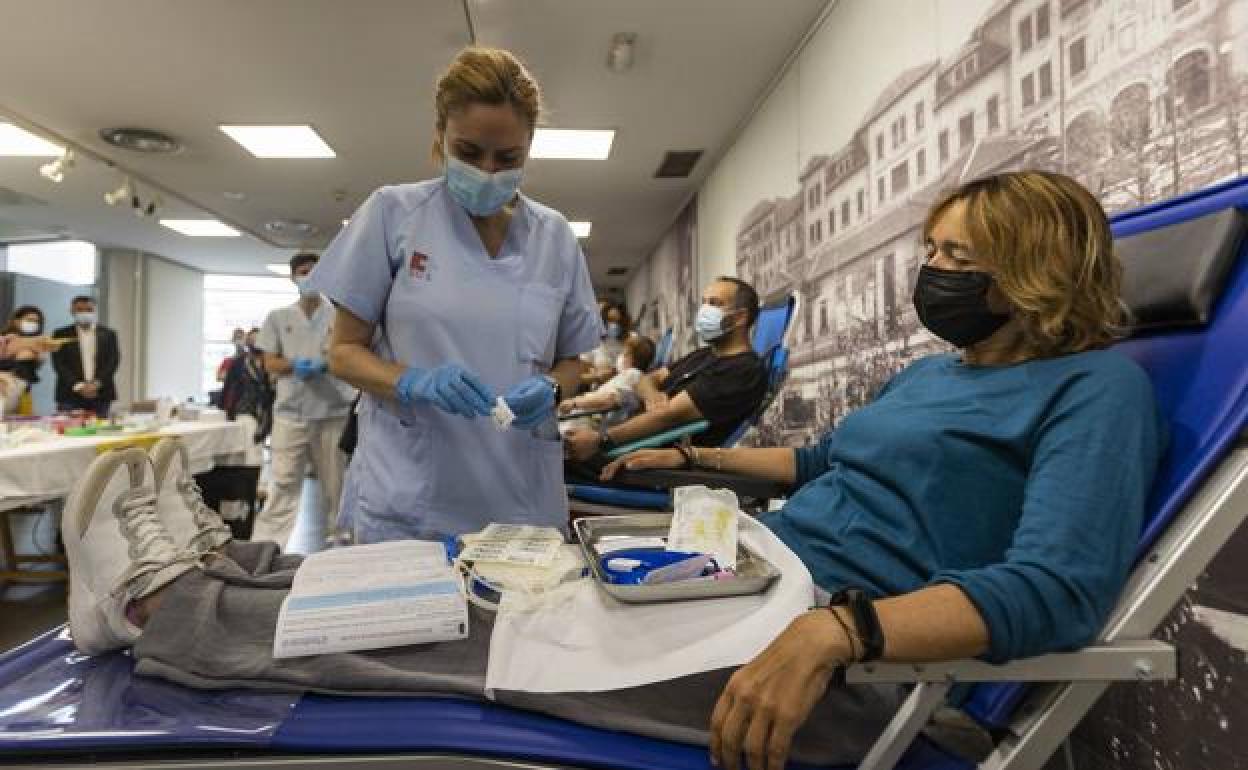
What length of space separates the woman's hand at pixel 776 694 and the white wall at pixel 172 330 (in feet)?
37.4

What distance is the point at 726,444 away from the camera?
2.58m

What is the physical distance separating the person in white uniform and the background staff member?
1806 millimetres

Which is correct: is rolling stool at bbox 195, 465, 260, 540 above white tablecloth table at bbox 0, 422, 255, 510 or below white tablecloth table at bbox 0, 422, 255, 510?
below

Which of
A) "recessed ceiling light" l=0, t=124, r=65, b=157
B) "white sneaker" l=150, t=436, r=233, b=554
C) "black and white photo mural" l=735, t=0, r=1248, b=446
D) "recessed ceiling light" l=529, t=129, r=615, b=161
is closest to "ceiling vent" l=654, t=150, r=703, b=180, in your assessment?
"recessed ceiling light" l=529, t=129, r=615, b=161

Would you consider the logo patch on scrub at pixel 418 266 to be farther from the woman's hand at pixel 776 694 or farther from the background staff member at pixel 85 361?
the background staff member at pixel 85 361

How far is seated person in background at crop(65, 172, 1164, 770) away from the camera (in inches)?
27.3

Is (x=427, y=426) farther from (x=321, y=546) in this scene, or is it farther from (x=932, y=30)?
(x=321, y=546)

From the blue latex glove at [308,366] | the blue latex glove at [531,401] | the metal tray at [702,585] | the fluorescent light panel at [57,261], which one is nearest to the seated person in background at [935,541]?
the metal tray at [702,585]

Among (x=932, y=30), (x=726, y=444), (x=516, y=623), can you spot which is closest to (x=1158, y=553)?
(x=516, y=623)

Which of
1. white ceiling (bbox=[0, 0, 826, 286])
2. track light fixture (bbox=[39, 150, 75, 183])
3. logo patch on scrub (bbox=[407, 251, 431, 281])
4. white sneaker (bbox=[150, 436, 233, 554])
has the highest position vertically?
white ceiling (bbox=[0, 0, 826, 286])

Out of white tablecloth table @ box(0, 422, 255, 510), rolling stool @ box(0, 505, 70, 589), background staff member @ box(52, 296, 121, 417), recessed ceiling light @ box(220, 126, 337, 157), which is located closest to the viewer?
white tablecloth table @ box(0, 422, 255, 510)

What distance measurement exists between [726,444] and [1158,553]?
1849 millimetres

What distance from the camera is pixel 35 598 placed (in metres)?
2.93

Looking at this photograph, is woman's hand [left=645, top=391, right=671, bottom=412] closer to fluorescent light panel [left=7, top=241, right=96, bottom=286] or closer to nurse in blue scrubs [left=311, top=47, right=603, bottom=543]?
nurse in blue scrubs [left=311, top=47, right=603, bottom=543]
